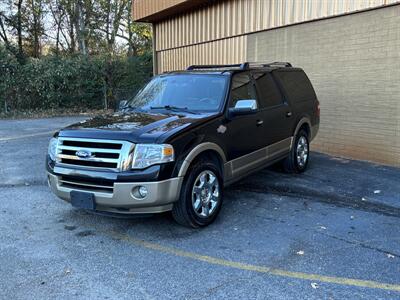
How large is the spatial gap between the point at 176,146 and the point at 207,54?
355 inches

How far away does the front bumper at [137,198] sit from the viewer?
4324 millimetres

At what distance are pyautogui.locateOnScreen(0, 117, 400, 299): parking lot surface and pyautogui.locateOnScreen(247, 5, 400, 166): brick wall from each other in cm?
188

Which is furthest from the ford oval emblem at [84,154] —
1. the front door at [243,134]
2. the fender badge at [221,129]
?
the front door at [243,134]

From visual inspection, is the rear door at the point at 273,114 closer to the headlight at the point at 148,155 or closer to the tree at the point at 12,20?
the headlight at the point at 148,155

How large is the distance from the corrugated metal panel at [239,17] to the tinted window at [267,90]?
302 centimetres

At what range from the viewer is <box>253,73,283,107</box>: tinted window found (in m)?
6.34

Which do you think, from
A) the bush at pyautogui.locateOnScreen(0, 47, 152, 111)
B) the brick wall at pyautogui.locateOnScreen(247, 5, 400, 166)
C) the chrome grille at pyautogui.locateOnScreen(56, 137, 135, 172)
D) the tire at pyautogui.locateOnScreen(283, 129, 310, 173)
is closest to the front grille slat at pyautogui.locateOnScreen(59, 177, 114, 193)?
the chrome grille at pyautogui.locateOnScreen(56, 137, 135, 172)

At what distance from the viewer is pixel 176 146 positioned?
4488 millimetres

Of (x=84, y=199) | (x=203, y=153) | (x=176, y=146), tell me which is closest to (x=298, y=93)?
(x=203, y=153)

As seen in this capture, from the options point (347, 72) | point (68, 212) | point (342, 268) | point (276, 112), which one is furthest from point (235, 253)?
point (347, 72)

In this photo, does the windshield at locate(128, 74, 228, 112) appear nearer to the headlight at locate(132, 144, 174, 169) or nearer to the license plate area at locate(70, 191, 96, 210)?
the headlight at locate(132, 144, 174, 169)

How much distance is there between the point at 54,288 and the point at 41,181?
4.06 m

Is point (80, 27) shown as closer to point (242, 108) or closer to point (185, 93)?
point (185, 93)

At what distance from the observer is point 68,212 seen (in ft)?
18.2
